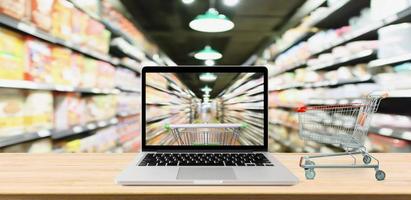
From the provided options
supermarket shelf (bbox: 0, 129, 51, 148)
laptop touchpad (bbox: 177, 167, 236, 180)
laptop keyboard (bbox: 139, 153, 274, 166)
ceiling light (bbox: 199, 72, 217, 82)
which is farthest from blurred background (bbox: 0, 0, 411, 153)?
laptop touchpad (bbox: 177, 167, 236, 180)

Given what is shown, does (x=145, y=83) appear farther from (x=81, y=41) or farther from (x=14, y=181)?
(x=81, y=41)

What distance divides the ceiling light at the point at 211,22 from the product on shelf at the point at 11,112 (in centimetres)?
121

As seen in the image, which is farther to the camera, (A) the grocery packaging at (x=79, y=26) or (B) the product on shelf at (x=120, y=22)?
(B) the product on shelf at (x=120, y=22)

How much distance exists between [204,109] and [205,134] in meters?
0.12

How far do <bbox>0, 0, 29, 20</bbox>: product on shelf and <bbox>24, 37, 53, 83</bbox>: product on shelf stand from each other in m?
0.16

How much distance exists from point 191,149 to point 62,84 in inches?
55.2

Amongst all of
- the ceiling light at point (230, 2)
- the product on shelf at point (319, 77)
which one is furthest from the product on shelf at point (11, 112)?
the product on shelf at point (319, 77)

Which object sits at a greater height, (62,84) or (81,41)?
Answer: (81,41)

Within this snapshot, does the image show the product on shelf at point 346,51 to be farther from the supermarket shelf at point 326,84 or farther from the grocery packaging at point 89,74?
the grocery packaging at point 89,74

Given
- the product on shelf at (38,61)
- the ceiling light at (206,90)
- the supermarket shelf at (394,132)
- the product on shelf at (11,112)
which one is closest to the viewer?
the ceiling light at (206,90)

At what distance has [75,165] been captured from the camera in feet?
4.38

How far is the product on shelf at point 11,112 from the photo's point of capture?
1.93 m

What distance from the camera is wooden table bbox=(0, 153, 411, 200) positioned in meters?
0.95

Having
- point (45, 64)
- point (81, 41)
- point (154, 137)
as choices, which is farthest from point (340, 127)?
point (81, 41)
